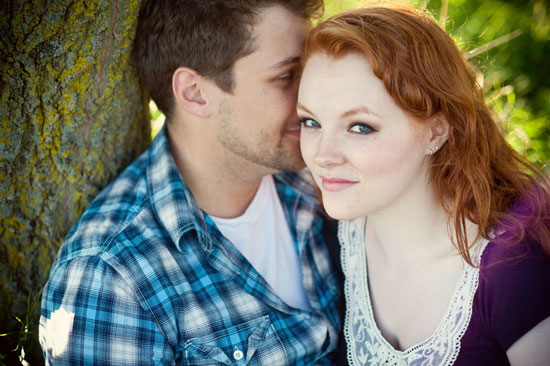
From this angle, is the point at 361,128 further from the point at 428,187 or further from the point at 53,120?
the point at 53,120

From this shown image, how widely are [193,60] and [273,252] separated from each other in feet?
3.45

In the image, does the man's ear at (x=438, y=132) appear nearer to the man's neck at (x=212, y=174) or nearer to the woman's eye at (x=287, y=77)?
the woman's eye at (x=287, y=77)

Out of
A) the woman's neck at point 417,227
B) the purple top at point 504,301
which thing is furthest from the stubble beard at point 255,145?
the purple top at point 504,301

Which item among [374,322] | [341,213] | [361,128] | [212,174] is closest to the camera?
[361,128]

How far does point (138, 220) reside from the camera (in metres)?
2.06

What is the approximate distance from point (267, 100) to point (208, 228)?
0.68 m

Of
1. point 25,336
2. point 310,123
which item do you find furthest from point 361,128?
point 25,336

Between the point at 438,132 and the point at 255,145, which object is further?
the point at 255,145

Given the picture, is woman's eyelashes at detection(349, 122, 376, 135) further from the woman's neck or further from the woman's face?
the woman's neck

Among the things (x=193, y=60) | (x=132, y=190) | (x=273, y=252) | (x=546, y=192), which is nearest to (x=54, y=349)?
(x=132, y=190)

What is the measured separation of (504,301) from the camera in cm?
167

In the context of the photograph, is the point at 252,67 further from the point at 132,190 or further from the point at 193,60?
the point at 132,190

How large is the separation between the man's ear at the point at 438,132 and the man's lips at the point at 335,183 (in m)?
0.35

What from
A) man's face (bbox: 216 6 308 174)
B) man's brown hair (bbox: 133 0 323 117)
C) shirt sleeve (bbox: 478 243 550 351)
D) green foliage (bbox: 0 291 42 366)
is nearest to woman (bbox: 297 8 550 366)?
shirt sleeve (bbox: 478 243 550 351)
